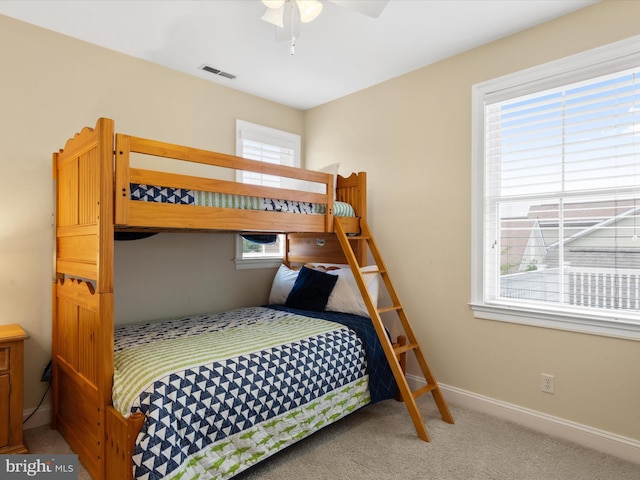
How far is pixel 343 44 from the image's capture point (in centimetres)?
269

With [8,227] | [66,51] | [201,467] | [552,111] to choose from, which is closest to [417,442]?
Answer: [201,467]

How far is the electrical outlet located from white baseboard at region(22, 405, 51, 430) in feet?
10.5

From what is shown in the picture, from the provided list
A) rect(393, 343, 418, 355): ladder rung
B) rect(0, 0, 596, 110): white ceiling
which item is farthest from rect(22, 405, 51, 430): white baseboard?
rect(0, 0, 596, 110): white ceiling

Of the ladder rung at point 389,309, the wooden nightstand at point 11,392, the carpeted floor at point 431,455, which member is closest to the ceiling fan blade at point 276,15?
the ladder rung at point 389,309

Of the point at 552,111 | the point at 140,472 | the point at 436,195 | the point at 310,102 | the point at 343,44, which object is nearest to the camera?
the point at 140,472

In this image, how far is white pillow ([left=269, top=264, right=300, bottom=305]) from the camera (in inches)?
135

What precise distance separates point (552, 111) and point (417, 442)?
221 cm

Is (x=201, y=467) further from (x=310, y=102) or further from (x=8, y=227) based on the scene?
(x=310, y=102)

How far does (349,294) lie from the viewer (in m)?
3.05

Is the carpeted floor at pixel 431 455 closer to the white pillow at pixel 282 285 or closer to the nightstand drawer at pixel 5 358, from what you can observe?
the nightstand drawer at pixel 5 358

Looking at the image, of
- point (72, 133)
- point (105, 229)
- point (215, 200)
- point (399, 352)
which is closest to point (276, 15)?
Result: point (215, 200)

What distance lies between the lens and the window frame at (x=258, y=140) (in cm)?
348

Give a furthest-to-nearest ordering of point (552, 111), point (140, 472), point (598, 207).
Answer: point (552, 111) < point (598, 207) < point (140, 472)

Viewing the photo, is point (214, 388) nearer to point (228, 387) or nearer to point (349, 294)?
point (228, 387)
